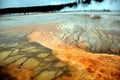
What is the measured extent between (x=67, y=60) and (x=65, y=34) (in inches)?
43.3

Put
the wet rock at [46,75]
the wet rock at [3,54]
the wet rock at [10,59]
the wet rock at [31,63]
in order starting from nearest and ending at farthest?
the wet rock at [46,75] < the wet rock at [31,63] < the wet rock at [10,59] < the wet rock at [3,54]

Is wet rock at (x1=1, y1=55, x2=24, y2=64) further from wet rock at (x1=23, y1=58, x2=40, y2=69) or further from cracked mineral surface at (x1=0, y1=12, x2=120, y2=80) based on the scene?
wet rock at (x1=23, y1=58, x2=40, y2=69)

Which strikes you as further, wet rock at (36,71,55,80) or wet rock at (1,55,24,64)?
wet rock at (1,55,24,64)

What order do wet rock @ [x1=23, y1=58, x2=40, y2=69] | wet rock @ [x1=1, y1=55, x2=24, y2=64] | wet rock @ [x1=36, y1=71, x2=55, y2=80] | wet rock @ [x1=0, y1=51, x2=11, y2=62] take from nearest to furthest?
wet rock @ [x1=36, y1=71, x2=55, y2=80], wet rock @ [x1=23, y1=58, x2=40, y2=69], wet rock @ [x1=1, y1=55, x2=24, y2=64], wet rock @ [x1=0, y1=51, x2=11, y2=62]

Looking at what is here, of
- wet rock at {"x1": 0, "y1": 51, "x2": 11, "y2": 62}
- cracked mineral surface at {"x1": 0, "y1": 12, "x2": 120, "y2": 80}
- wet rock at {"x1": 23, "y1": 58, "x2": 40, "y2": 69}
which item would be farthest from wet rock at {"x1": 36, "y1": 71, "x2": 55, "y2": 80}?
wet rock at {"x1": 0, "y1": 51, "x2": 11, "y2": 62}

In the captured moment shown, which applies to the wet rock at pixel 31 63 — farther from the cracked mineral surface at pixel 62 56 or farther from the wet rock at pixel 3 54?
the wet rock at pixel 3 54

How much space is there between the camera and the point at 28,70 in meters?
1.85

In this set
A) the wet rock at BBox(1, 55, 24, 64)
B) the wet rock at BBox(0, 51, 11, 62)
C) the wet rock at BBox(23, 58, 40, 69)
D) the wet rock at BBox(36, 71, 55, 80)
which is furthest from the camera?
the wet rock at BBox(0, 51, 11, 62)

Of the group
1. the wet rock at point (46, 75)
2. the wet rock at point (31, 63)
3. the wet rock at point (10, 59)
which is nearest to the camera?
the wet rock at point (46, 75)

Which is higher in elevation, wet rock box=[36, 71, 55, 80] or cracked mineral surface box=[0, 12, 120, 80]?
cracked mineral surface box=[0, 12, 120, 80]

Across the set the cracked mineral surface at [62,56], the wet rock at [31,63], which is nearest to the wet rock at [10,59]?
the cracked mineral surface at [62,56]

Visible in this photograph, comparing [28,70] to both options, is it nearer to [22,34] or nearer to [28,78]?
[28,78]

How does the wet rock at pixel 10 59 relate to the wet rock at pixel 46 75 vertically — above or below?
above

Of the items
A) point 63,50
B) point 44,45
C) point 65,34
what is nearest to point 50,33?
point 65,34
